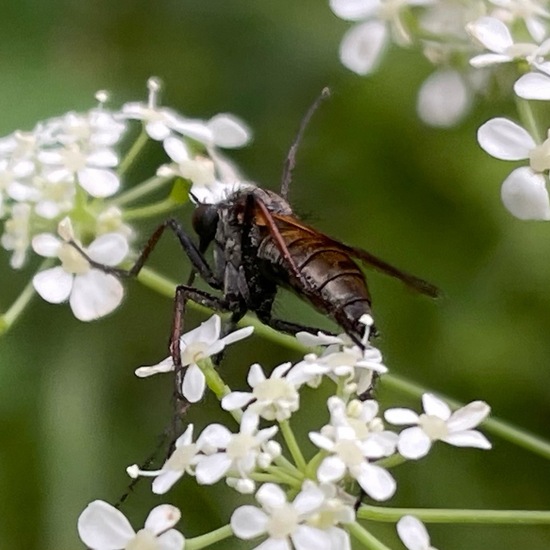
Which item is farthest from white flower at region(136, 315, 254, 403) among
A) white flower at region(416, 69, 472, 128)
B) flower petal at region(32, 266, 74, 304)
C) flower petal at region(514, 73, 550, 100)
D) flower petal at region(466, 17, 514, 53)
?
white flower at region(416, 69, 472, 128)

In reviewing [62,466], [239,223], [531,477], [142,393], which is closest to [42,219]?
[239,223]

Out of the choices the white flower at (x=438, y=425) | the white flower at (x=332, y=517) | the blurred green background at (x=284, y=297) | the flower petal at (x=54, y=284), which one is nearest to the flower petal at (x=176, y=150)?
Result: the flower petal at (x=54, y=284)

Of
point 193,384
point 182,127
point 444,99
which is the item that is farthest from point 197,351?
point 444,99

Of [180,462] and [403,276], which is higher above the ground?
[403,276]

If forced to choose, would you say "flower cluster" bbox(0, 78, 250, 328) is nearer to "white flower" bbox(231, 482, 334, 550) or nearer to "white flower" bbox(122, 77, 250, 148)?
"white flower" bbox(122, 77, 250, 148)

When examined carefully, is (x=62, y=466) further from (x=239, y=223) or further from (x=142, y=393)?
(x=239, y=223)

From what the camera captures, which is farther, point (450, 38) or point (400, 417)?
point (450, 38)

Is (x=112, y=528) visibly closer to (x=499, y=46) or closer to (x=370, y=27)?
(x=499, y=46)
